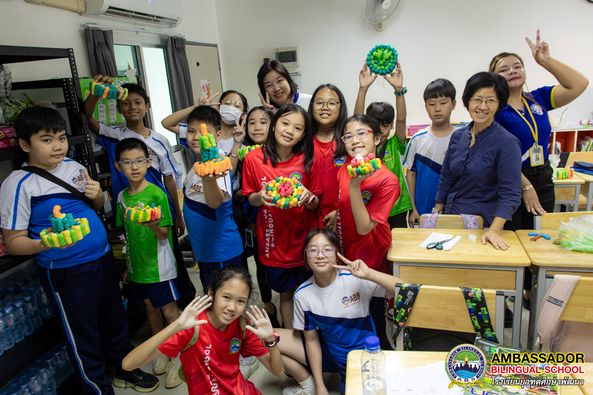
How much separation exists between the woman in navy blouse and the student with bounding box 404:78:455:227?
14.3 inches

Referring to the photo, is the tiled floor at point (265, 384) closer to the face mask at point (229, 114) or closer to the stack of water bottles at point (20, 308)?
the stack of water bottles at point (20, 308)

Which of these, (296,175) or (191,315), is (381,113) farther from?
(191,315)

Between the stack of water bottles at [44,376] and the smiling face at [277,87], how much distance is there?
2024 millimetres

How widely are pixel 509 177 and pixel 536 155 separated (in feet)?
2.16

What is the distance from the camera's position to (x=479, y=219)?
2.28 m

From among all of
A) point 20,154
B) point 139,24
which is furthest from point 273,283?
point 139,24

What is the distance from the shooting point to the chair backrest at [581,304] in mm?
1526

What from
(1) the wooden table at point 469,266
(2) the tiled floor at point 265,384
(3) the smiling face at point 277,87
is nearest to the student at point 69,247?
(2) the tiled floor at point 265,384

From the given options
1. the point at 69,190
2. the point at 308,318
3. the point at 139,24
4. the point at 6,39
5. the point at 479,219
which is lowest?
the point at 308,318

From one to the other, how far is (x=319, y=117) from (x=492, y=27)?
414 cm

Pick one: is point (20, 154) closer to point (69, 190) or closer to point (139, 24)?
point (69, 190)

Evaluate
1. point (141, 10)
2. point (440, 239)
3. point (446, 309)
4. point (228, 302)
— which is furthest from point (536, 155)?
point (141, 10)

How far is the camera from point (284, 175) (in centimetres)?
210

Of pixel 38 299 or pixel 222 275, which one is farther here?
pixel 38 299
